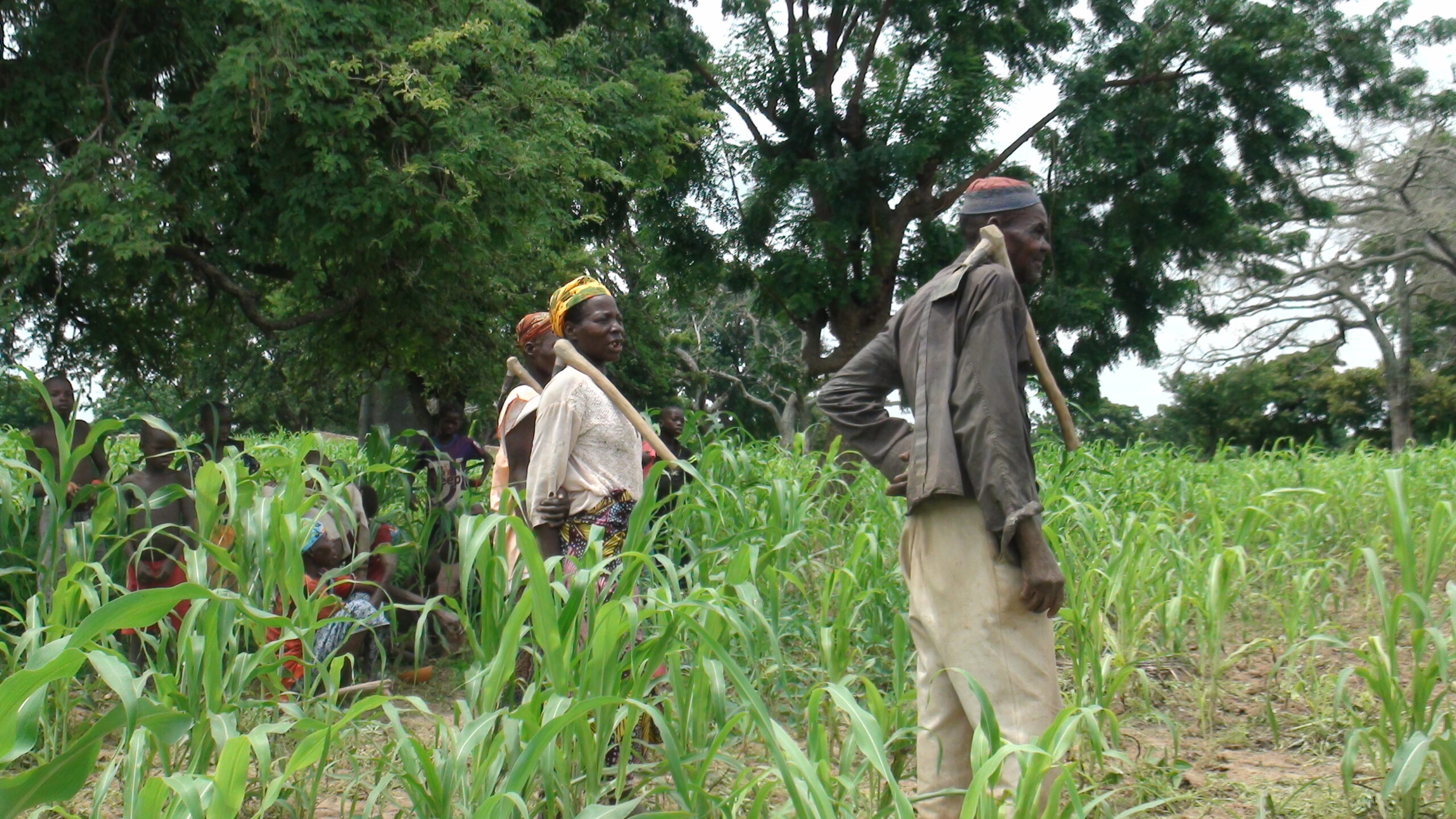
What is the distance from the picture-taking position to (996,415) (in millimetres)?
2230

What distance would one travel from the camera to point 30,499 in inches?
180

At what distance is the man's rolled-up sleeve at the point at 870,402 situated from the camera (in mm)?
2549

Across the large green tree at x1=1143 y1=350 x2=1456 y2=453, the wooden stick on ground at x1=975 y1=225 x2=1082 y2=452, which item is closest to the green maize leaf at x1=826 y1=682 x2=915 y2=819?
the wooden stick on ground at x1=975 y1=225 x2=1082 y2=452

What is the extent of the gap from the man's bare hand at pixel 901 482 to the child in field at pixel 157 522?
221cm

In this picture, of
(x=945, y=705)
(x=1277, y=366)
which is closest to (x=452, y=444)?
(x=945, y=705)

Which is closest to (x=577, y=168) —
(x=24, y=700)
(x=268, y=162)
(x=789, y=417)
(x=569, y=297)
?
(x=268, y=162)

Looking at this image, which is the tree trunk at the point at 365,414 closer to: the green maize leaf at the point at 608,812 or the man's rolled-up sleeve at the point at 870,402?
the man's rolled-up sleeve at the point at 870,402

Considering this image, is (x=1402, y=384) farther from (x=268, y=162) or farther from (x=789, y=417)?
(x=268, y=162)

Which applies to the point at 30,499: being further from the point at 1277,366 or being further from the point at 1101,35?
the point at 1277,366

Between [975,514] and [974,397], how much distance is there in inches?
8.6

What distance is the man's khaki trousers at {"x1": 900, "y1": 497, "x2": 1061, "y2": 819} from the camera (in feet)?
7.47

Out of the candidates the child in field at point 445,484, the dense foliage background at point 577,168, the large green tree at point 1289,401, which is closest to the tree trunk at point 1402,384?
the large green tree at point 1289,401

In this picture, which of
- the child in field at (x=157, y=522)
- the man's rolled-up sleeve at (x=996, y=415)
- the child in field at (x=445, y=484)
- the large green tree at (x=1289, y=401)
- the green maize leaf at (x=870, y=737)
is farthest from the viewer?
the large green tree at (x=1289, y=401)

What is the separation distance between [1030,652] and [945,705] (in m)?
0.20
